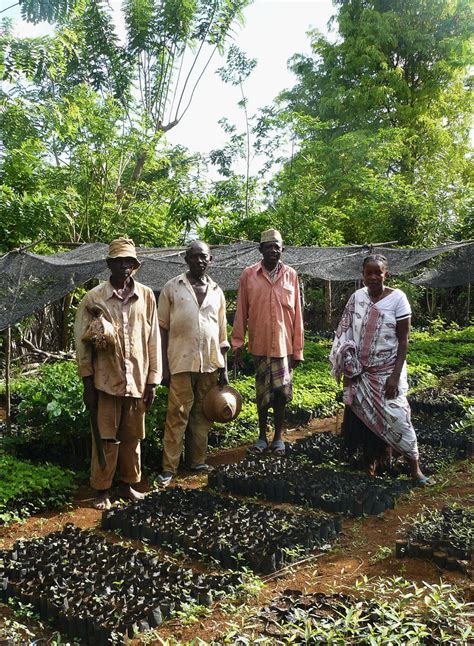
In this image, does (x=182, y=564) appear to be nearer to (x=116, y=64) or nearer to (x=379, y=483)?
(x=379, y=483)

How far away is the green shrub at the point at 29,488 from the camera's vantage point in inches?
181

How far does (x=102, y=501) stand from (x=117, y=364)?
1.04 meters

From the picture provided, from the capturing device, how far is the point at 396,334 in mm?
5238

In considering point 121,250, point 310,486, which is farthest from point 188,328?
point 310,486

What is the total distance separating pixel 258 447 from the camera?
247 inches

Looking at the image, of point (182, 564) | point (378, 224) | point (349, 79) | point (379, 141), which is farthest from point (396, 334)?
point (349, 79)

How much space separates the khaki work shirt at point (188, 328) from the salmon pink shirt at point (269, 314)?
695 millimetres

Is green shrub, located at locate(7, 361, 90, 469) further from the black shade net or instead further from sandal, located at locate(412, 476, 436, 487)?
sandal, located at locate(412, 476, 436, 487)

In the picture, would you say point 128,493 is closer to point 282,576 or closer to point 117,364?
point 117,364

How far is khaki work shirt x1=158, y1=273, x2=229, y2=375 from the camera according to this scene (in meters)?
5.47

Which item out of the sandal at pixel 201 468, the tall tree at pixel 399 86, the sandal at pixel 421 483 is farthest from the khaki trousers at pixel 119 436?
the tall tree at pixel 399 86

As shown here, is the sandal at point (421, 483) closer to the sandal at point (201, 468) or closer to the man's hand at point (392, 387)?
the man's hand at point (392, 387)

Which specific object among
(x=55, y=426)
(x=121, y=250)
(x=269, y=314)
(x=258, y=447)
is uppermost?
(x=121, y=250)

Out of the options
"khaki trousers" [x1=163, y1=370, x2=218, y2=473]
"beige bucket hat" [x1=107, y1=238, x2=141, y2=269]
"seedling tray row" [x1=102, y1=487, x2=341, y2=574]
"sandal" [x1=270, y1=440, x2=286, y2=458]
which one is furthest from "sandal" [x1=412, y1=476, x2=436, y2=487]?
"beige bucket hat" [x1=107, y1=238, x2=141, y2=269]
